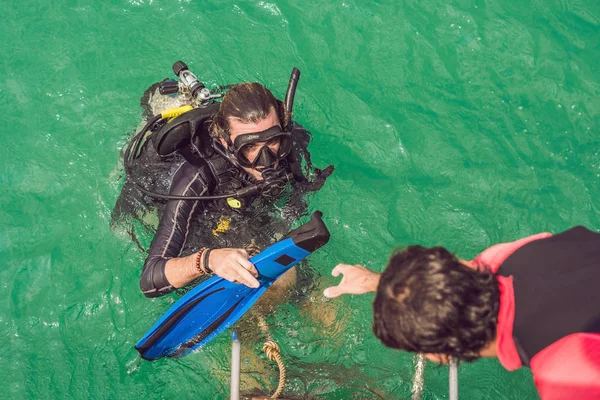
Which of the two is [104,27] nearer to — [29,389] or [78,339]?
[78,339]

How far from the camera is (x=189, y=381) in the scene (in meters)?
3.53

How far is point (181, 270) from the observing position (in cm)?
285

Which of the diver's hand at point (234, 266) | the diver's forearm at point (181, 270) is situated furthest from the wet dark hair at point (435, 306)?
the diver's forearm at point (181, 270)

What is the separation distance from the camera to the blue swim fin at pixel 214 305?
2.74 metres

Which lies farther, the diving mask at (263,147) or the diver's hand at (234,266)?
the diving mask at (263,147)

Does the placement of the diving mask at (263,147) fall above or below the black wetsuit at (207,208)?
above

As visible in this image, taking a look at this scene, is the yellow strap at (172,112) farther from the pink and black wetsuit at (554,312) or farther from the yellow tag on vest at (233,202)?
the pink and black wetsuit at (554,312)

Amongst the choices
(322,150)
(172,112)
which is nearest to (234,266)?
(172,112)

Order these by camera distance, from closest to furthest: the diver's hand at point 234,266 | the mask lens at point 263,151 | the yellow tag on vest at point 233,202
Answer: the diver's hand at point 234,266
the mask lens at point 263,151
the yellow tag on vest at point 233,202

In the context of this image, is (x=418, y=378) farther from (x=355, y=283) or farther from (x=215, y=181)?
(x=215, y=181)

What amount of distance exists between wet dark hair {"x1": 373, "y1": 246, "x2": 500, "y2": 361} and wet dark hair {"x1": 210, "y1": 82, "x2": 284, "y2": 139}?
140 cm

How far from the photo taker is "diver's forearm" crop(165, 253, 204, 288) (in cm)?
283

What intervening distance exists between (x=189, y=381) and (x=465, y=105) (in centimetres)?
335

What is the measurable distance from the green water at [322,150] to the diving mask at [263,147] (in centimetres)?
111
